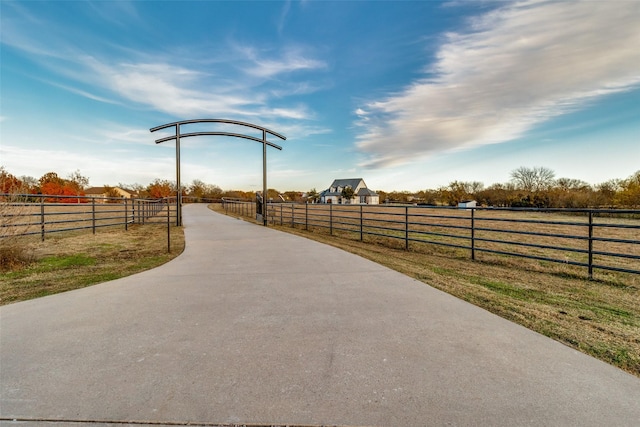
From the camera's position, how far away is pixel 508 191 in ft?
148

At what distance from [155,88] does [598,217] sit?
111 feet

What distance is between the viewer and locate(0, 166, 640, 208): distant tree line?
103 ft

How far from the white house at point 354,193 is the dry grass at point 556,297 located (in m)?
69.0

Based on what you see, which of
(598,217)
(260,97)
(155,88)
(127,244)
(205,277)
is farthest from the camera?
(598,217)

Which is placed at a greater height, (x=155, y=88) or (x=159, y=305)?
(x=155, y=88)

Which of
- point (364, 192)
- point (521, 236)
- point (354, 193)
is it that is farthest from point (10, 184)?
point (364, 192)

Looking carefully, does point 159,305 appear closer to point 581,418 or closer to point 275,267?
point 275,267

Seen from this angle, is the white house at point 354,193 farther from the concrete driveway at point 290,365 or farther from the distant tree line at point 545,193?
the concrete driveway at point 290,365

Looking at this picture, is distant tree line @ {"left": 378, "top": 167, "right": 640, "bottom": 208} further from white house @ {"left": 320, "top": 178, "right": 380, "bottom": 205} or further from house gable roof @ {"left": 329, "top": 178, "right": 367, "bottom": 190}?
house gable roof @ {"left": 329, "top": 178, "right": 367, "bottom": 190}

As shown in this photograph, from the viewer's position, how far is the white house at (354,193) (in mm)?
77188

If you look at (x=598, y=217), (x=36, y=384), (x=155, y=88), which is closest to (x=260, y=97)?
(x=155, y=88)

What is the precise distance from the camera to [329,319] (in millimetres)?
3348

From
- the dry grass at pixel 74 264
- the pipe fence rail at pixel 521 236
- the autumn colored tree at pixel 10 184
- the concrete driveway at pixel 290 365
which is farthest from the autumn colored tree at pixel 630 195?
the autumn colored tree at pixel 10 184

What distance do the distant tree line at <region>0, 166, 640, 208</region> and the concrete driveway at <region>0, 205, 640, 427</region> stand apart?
22.0 ft
